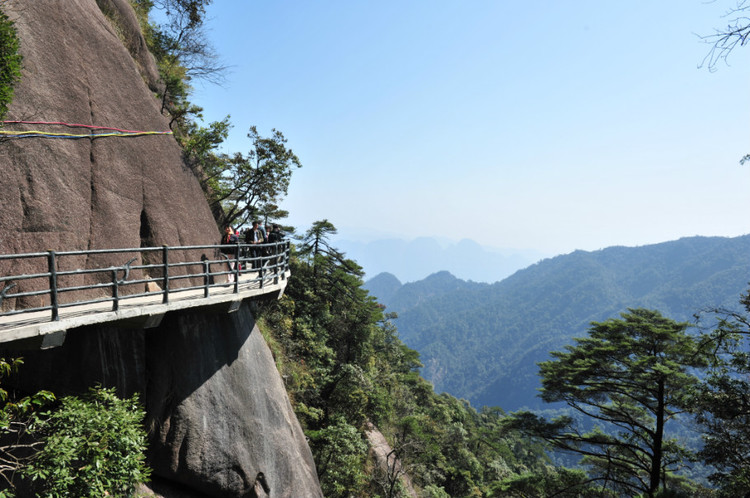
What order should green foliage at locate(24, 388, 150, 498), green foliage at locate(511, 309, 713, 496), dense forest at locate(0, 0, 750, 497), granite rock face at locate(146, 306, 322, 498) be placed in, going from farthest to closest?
1. green foliage at locate(511, 309, 713, 496)
2. dense forest at locate(0, 0, 750, 497)
3. granite rock face at locate(146, 306, 322, 498)
4. green foliage at locate(24, 388, 150, 498)

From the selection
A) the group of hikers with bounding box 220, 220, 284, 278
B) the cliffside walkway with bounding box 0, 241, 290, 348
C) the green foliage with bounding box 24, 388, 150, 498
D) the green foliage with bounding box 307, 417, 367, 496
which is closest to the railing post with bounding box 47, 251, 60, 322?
the cliffside walkway with bounding box 0, 241, 290, 348

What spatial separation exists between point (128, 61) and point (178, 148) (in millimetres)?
2944

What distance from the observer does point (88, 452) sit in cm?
580

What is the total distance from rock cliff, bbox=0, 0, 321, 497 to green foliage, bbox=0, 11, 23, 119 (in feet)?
3.09

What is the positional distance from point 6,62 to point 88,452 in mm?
7318

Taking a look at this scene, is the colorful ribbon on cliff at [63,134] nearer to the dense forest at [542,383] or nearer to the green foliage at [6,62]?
the green foliage at [6,62]

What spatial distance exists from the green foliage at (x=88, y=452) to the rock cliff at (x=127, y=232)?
5.23 feet

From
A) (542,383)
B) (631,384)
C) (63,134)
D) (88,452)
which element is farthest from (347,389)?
Result: (63,134)

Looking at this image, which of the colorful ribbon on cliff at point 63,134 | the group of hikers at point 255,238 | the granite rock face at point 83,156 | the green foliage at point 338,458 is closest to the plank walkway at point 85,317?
the granite rock face at point 83,156

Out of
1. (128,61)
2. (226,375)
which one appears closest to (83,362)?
(226,375)

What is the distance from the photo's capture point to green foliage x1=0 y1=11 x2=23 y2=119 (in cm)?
653

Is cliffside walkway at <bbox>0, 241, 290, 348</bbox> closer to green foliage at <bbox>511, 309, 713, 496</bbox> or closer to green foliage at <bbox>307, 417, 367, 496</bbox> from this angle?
green foliage at <bbox>307, 417, 367, 496</bbox>

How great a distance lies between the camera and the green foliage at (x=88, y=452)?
17.6 feet

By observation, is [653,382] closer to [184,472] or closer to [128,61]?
[184,472]
